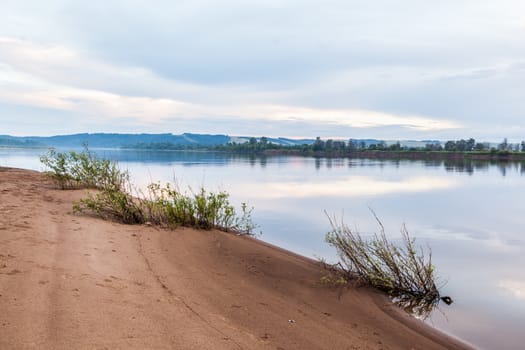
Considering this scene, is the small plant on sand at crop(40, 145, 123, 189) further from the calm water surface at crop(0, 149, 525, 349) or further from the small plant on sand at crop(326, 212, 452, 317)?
the small plant on sand at crop(326, 212, 452, 317)

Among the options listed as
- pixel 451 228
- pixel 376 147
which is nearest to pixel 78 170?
pixel 451 228

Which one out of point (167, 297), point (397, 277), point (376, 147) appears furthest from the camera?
point (376, 147)

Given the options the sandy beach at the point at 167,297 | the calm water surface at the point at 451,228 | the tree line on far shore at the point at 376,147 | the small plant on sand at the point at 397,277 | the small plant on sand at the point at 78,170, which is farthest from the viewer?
the tree line on far shore at the point at 376,147

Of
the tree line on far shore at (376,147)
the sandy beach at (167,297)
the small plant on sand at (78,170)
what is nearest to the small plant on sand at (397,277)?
the sandy beach at (167,297)

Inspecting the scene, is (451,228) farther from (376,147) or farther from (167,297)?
(376,147)

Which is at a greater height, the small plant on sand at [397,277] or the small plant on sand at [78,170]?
the small plant on sand at [78,170]

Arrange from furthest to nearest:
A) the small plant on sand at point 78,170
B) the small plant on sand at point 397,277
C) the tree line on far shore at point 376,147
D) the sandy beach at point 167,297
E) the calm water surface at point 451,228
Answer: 1. the tree line on far shore at point 376,147
2. the small plant on sand at point 78,170
3. the small plant on sand at point 397,277
4. the calm water surface at point 451,228
5. the sandy beach at point 167,297

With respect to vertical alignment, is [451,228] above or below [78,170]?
below

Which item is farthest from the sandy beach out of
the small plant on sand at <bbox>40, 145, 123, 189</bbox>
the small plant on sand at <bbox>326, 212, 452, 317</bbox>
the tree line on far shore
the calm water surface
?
the tree line on far shore

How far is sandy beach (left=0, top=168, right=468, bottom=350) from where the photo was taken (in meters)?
3.57

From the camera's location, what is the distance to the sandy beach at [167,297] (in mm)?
3570

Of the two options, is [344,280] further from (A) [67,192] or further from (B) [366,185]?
(B) [366,185]

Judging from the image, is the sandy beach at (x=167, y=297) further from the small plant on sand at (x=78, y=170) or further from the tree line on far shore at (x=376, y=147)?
the tree line on far shore at (x=376, y=147)

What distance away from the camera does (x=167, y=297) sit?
15.2 feet
